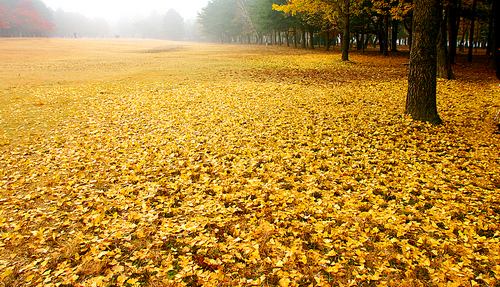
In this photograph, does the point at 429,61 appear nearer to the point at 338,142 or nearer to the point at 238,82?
the point at 338,142

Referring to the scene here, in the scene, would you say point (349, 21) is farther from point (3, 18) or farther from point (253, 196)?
point (3, 18)

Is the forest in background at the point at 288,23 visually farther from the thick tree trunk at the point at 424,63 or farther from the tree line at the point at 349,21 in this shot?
the thick tree trunk at the point at 424,63

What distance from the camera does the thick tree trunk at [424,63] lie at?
347 inches

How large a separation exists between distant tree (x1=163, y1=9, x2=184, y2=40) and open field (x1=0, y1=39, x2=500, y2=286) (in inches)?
4845

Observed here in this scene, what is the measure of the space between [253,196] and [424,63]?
676cm

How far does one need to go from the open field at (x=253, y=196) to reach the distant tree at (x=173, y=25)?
12306 centimetres

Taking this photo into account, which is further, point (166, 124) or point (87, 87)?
point (87, 87)

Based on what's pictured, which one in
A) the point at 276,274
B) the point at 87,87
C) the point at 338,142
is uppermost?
the point at 87,87

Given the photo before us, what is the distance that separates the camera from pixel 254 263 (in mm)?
4195

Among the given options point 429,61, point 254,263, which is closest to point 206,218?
point 254,263

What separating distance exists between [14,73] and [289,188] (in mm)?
26690

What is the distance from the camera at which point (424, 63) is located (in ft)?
30.1

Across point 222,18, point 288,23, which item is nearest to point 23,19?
point 222,18

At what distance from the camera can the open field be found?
4.12 meters
